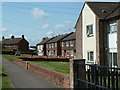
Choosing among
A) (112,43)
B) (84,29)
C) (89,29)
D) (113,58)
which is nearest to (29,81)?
(113,58)

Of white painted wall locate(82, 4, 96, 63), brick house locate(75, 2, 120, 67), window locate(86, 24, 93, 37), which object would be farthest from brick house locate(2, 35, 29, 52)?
window locate(86, 24, 93, 37)

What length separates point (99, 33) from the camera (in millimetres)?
20422

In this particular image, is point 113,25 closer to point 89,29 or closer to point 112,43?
point 112,43

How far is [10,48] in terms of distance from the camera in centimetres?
11419

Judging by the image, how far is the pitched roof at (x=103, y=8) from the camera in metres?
21.1

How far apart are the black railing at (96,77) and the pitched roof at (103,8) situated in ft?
38.7

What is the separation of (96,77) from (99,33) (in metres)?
12.9

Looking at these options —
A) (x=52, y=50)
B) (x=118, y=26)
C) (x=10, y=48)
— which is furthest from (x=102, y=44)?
(x=10, y=48)

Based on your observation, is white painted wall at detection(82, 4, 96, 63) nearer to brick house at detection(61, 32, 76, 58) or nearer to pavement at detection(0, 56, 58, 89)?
pavement at detection(0, 56, 58, 89)

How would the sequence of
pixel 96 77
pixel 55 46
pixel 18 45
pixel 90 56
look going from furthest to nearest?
pixel 18 45 → pixel 55 46 → pixel 90 56 → pixel 96 77

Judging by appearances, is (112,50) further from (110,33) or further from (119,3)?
(119,3)

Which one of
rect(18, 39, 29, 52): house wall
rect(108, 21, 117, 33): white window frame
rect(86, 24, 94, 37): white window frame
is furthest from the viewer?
rect(18, 39, 29, 52): house wall

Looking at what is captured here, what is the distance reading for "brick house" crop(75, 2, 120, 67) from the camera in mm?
18906

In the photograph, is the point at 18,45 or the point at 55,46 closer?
the point at 55,46
